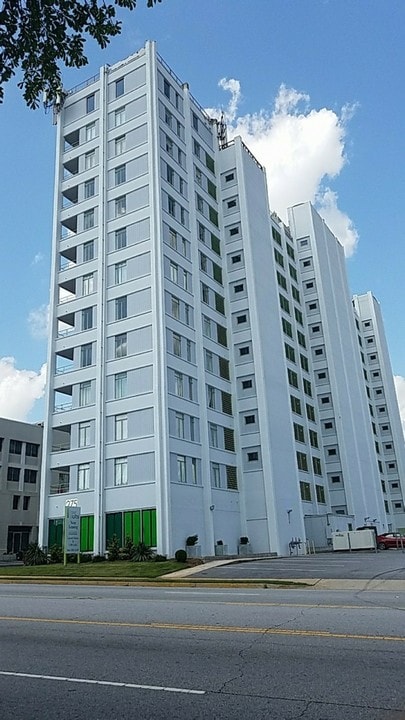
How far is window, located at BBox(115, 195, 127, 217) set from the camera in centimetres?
4430

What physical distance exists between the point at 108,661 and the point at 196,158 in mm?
49164

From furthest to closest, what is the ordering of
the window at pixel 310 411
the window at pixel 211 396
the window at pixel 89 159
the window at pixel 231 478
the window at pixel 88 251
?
the window at pixel 310 411, the window at pixel 89 159, the window at pixel 88 251, the window at pixel 211 396, the window at pixel 231 478

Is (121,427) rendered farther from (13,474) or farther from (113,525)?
(13,474)

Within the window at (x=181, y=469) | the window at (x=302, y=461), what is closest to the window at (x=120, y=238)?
the window at (x=181, y=469)

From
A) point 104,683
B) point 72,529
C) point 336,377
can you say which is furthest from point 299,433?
point 104,683

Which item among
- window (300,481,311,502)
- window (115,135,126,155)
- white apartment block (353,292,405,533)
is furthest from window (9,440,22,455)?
white apartment block (353,292,405,533)

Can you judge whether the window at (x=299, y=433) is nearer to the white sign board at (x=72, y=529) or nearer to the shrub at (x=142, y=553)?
the shrub at (x=142, y=553)

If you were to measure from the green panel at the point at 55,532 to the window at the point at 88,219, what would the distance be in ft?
74.6

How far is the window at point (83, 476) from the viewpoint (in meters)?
38.8

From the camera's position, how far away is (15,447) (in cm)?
6594

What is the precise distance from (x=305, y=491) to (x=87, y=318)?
24.9 m

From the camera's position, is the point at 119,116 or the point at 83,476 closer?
the point at 83,476

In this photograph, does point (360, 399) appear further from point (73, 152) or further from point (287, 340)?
point (73, 152)

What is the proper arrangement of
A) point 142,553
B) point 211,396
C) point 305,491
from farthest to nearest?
point 305,491 < point 211,396 < point 142,553
